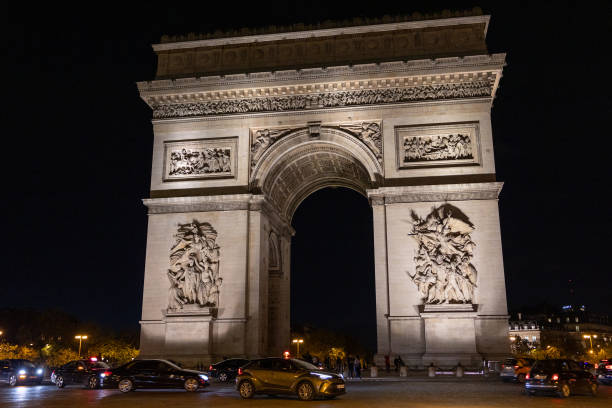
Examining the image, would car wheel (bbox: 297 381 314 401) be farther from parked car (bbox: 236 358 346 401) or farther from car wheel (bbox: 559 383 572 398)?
car wheel (bbox: 559 383 572 398)

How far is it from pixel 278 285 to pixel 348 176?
304 inches

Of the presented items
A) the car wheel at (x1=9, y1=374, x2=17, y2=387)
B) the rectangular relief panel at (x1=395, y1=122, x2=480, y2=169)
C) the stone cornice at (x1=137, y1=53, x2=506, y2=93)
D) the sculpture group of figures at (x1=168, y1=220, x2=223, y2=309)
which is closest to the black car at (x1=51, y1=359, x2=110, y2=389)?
the car wheel at (x1=9, y1=374, x2=17, y2=387)

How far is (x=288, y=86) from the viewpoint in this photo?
30.0 meters

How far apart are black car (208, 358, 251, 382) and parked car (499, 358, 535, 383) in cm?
1037

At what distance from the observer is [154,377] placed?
19.5 meters

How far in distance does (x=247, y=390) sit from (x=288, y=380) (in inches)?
53.8

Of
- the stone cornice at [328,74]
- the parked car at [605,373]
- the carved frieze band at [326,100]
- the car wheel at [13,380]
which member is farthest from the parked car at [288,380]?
the stone cornice at [328,74]

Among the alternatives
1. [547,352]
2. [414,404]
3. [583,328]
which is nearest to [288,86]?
[414,404]

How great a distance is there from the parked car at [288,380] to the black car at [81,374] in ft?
24.5

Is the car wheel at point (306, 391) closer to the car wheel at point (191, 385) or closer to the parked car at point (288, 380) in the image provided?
the parked car at point (288, 380)

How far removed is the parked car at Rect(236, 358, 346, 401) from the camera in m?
16.2

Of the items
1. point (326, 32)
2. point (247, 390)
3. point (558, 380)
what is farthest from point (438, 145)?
point (247, 390)

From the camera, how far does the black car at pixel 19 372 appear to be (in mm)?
24234

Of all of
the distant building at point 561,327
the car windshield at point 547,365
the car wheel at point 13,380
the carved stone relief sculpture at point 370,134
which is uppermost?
the carved stone relief sculpture at point 370,134
